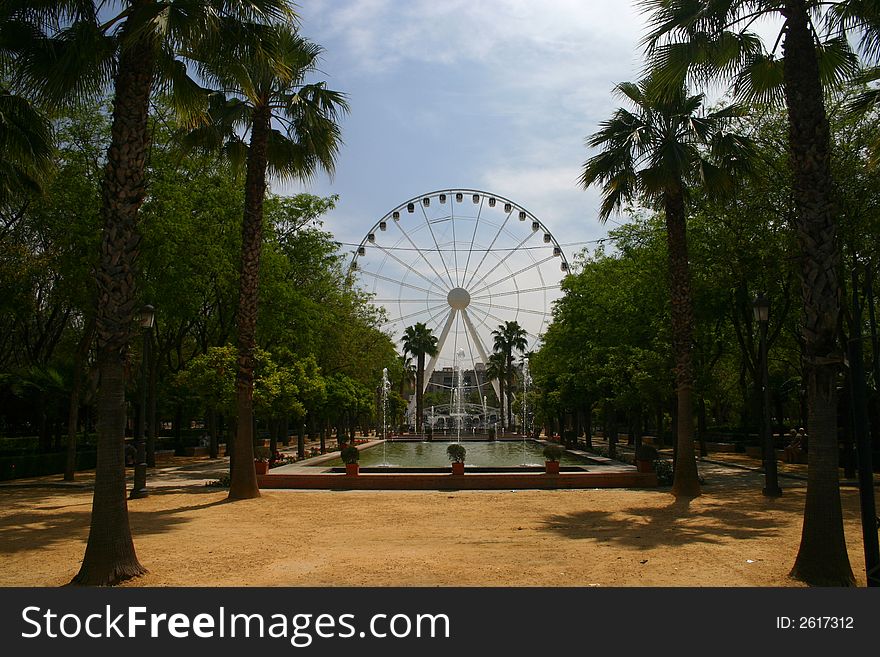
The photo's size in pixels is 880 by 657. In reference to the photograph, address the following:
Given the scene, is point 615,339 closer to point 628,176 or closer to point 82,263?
point 628,176

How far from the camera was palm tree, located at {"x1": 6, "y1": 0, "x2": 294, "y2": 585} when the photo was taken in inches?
342

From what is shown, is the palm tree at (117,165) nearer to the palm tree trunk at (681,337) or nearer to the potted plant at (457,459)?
the palm tree trunk at (681,337)

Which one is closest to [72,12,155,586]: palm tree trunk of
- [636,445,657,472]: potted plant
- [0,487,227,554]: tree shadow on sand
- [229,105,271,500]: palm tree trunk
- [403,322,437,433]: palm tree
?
[0,487,227,554]: tree shadow on sand

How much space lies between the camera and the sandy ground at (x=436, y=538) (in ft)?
28.3

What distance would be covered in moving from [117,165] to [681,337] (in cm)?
1269

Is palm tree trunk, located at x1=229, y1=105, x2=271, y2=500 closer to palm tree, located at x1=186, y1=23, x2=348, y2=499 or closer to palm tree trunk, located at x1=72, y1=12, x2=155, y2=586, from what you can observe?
palm tree, located at x1=186, y1=23, x2=348, y2=499

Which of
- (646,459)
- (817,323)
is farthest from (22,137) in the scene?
(646,459)

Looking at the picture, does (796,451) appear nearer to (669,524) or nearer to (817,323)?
(669,524)

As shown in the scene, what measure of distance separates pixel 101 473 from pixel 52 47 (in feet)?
20.7

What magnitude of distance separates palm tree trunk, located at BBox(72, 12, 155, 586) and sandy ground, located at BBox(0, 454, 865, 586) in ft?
1.63

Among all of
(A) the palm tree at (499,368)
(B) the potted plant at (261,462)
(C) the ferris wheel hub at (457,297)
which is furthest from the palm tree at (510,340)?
(B) the potted plant at (261,462)

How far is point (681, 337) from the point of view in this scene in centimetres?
1688

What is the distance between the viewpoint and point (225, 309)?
30.2 meters

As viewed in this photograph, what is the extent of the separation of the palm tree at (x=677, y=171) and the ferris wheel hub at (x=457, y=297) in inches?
1220
